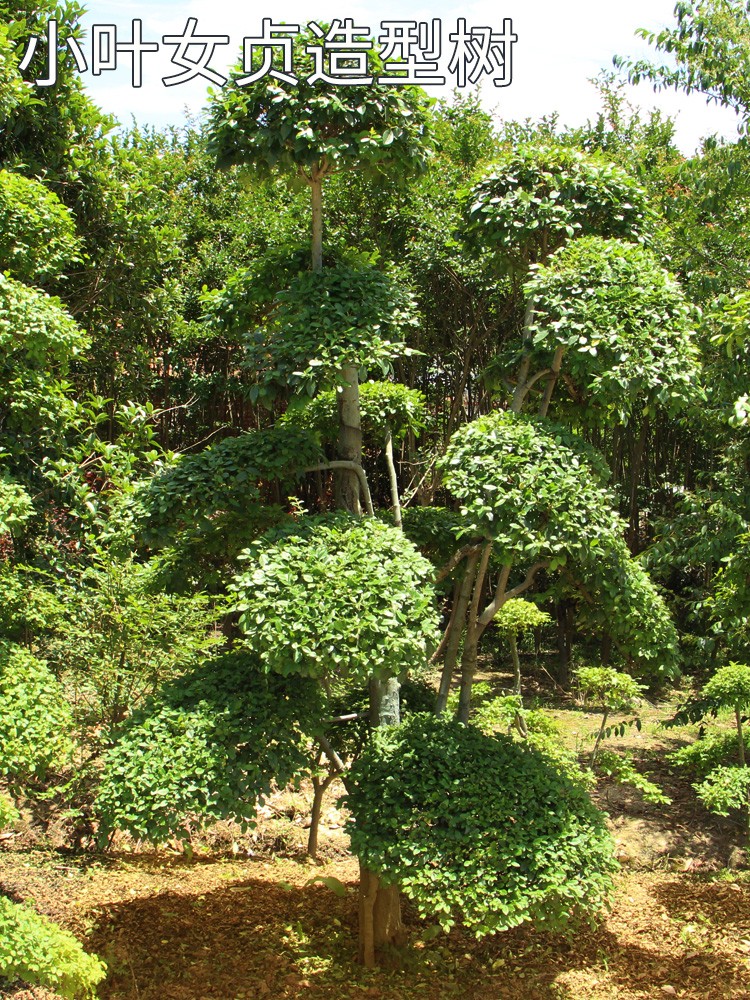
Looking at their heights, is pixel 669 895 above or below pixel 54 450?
below

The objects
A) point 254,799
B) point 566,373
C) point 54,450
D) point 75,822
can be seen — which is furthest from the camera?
point 75,822

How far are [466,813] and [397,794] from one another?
0.29m

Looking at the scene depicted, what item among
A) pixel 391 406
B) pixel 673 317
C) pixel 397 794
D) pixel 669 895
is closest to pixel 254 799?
pixel 397 794

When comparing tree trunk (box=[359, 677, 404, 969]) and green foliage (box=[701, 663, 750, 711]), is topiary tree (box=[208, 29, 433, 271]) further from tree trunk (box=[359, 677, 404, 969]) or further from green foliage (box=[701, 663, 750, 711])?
green foliage (box=[701, 663, 750, 711])

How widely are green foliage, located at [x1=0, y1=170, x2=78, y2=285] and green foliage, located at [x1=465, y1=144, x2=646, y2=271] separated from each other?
6.76 feet

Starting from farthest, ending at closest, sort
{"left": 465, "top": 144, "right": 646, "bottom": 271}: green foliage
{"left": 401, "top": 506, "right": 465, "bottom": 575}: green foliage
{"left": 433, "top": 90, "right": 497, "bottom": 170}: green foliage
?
{"left": 433, "top": 90, "right": 497, "bottom": 170}: green foliage, {"left": 401, "top": 506, "right": 465, "bottom": 575}: green foliage, {"left": 465, "top": 144, "right": 646, "bottom": 271}: green foliage

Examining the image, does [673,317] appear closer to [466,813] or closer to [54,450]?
[466,813]

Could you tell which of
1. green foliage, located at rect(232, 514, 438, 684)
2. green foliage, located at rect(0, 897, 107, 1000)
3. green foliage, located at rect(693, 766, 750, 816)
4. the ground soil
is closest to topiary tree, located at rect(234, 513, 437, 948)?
green foliage, located at rect(232, 514, 438, 684)

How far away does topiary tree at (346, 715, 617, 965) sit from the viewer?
3.43 m

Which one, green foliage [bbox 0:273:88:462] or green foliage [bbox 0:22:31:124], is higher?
green foliage [bbox 0:22:31:124]

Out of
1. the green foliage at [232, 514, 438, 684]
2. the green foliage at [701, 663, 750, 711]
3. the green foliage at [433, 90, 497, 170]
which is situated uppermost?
the green foliage at [433, 90, 497, 170]

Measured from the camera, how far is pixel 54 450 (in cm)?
500

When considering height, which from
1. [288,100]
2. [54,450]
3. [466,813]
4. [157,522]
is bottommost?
[466,813]

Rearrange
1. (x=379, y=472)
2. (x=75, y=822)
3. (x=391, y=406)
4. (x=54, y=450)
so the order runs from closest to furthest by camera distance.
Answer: (x=391, y=406) < (x=54, y=450) < (x=75, y=822) < (x=379, y=472)
